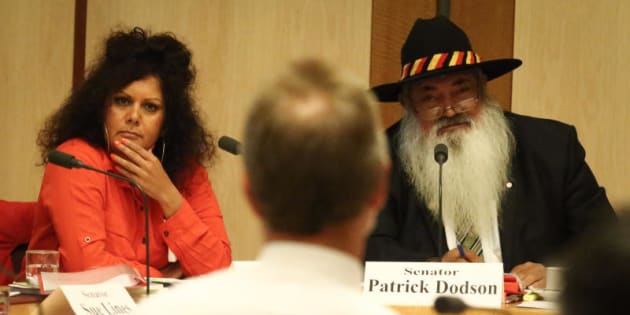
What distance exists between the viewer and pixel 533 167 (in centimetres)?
381

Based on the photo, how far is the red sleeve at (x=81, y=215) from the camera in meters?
3.25

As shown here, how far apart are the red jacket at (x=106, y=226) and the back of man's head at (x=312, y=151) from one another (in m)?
2.35

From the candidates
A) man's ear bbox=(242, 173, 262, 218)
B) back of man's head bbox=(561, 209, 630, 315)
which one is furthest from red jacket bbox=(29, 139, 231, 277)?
back of man's head bbox=(561, 209, 630, 315)

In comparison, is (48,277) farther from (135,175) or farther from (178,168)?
(178,168)

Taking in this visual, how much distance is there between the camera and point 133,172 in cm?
345

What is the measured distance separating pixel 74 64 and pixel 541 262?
289 cm

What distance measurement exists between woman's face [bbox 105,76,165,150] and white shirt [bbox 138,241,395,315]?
2.68 m

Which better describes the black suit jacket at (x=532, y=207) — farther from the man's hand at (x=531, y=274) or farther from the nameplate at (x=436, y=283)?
the nameplate at (x=436, y=283)

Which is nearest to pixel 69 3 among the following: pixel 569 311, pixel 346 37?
pixel 346 37

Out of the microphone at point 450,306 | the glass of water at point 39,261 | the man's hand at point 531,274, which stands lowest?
the man's hand at point 531,274

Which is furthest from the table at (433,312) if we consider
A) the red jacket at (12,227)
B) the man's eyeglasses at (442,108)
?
the red jacket at (12,227)

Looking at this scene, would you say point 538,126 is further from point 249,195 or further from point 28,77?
point 249,195

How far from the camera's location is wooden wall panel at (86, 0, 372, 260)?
16.7 feet

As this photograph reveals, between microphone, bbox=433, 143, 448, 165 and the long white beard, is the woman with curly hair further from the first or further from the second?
microphone, bbox=433, 143, 448, 165
